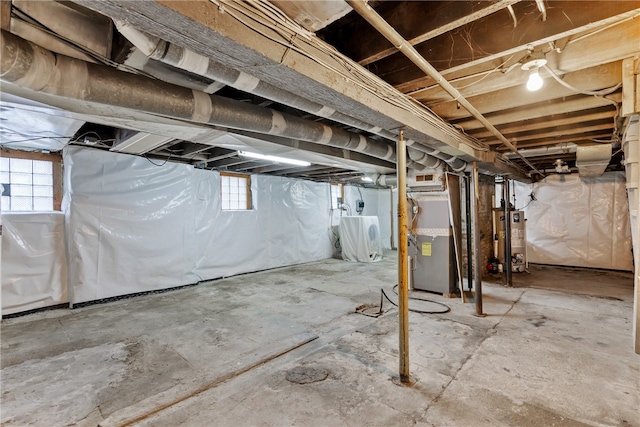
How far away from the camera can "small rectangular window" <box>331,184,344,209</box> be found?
7.73m

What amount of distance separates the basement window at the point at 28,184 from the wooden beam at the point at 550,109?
5070mm

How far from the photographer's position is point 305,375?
7.08 ft

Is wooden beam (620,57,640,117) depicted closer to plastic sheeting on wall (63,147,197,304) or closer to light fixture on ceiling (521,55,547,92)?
light fixture on ceiling (521,55,547,92)

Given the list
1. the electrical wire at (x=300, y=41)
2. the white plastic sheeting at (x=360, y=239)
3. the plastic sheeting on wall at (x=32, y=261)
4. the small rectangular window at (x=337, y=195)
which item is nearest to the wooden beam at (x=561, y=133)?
the electrical wire at (x=300, y=41)

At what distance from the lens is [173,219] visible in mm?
4578

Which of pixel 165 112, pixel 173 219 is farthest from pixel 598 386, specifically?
pixel 173 219

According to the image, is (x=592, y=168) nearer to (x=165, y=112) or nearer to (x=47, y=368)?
(x=165, y=112)

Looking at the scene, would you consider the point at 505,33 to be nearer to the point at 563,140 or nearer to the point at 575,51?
the point at 575,51

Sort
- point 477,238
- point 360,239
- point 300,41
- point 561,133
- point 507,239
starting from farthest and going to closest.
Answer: point 360,239
point 507,239
point 477,238
point 561,133
point 300,41

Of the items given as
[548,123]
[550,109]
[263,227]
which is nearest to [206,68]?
[550,109]

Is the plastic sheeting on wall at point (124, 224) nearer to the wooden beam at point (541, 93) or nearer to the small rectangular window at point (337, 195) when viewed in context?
the small rectangular window at point (337, 195)

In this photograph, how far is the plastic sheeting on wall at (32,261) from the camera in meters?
3.37

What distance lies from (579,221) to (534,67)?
248 inches

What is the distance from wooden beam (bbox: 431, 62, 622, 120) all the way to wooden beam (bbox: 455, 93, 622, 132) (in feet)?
0.78
